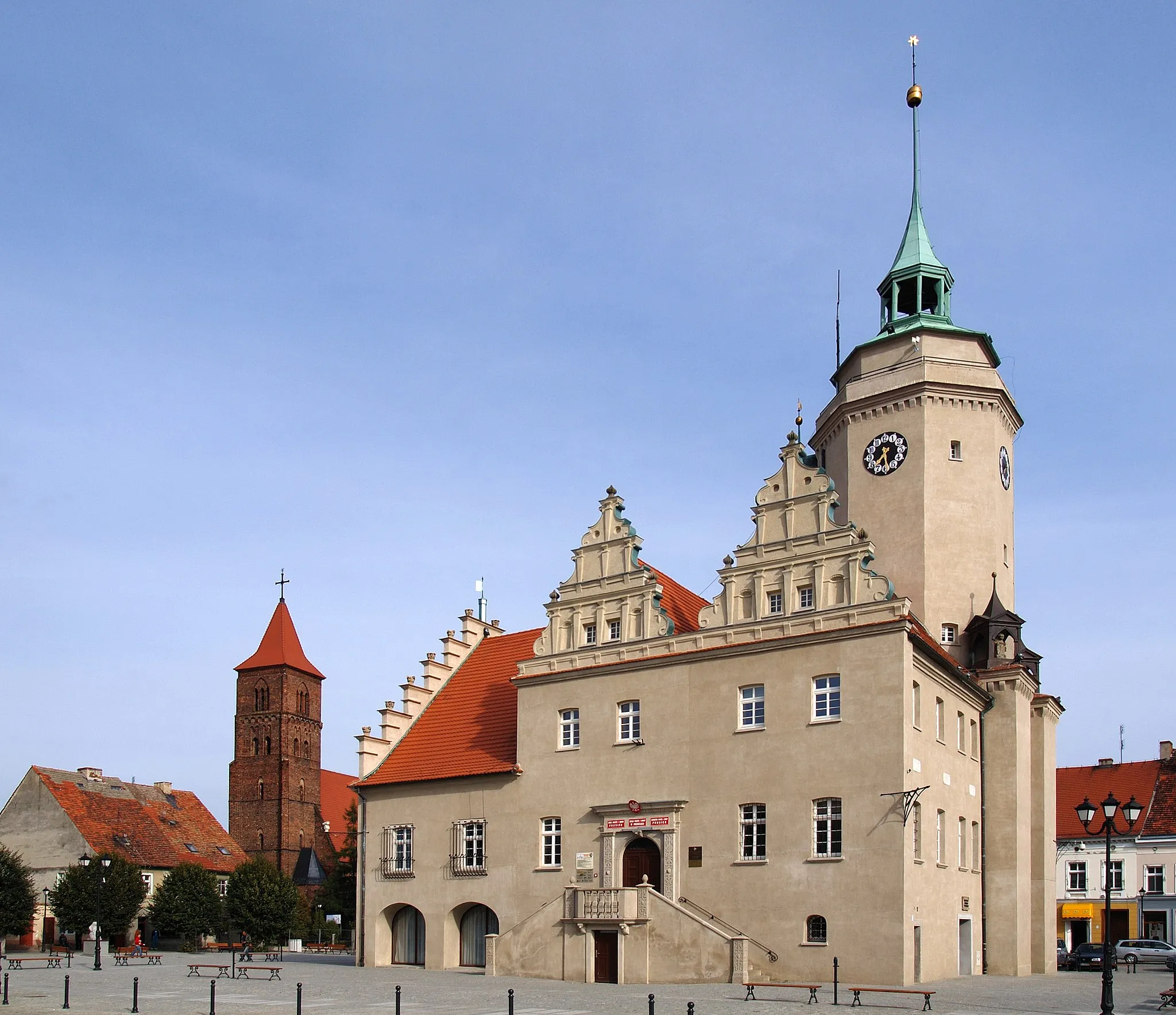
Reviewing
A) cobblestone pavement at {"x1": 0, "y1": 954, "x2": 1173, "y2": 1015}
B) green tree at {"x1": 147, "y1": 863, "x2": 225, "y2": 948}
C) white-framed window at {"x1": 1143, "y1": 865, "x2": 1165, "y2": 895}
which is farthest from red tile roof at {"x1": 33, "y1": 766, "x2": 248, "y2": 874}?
white-framed window at {"x1": 1143, "y1": 865, "x2": 1165, "y2": 895}

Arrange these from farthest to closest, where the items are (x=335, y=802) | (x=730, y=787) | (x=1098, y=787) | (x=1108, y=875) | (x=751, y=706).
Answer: (x=335, y=802), (x=1098, y=787), (x=751, y=706), (x=730, y=787), (x=1108, y=875)

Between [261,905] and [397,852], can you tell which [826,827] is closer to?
[397,852]

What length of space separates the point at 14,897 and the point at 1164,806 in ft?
156

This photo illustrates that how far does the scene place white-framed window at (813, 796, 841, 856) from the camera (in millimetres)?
32031

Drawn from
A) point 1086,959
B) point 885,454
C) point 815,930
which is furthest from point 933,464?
point 1086,959

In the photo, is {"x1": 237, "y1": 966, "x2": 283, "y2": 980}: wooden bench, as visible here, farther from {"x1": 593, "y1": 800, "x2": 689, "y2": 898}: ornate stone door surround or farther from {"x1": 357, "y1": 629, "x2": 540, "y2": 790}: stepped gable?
{"x1": 593, "y1": 800, "x2": 689, "y2": 898}: ornate stone door surround

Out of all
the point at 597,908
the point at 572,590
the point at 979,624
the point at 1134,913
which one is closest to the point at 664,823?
the point at 597,908

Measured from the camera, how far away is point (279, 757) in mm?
93562

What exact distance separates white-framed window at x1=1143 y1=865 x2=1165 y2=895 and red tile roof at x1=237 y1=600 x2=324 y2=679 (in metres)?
60.5

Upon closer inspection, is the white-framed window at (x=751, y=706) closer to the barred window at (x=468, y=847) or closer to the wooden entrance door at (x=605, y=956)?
the wooden entrance door at (x=605, y=956)

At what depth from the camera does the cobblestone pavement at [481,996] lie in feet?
78.5

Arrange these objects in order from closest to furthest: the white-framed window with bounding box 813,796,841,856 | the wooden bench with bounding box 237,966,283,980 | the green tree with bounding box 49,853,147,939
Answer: the white-framed window with bounding box 813,796,841,856 → the wooden bench with bounding box 237,966,283,980 → the green tree with bounding box 49,853,147,939

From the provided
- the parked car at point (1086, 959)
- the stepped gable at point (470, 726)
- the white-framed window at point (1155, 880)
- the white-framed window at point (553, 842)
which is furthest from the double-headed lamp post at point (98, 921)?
the white-framed window at point (1155, 880)

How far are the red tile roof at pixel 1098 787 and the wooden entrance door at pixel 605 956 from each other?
107 feet
